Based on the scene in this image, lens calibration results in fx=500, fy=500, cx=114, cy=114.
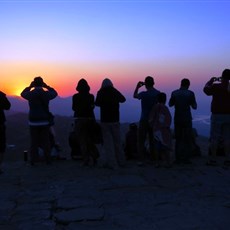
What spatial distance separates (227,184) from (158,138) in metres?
2.45

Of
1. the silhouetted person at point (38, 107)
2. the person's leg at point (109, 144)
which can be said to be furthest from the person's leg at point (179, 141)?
the silhouetted person at point (38, 107)

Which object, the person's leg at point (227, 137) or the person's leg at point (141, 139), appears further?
the person's leg at point (141, 139)

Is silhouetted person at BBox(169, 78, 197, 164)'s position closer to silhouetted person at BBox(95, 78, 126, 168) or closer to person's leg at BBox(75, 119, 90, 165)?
silhouetted person at BBox(95, 78, 126, 168)

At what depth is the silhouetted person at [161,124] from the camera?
37.2 feet

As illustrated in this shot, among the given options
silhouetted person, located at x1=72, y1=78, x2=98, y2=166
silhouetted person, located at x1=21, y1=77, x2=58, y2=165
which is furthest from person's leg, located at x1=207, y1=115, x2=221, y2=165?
silhouetted person, located at x1=21, y1=77, x2=58, y2=165

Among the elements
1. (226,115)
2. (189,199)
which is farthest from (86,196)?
(226,115)

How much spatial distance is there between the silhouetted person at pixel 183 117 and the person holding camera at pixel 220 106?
1.50ft

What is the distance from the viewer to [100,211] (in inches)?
290

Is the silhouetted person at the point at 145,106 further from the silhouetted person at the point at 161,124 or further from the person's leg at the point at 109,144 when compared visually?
the person's leg at the point at 109,144

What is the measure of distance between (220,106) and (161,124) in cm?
140

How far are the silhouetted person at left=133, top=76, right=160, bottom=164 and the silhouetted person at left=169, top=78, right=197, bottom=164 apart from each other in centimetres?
49

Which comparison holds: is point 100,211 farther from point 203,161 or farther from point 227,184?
point 203,161

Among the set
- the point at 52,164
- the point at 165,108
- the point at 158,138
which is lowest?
the point at 52,164

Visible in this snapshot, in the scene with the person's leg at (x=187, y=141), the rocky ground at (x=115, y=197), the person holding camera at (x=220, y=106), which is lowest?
the rocky ground at (x=115, y=197)
